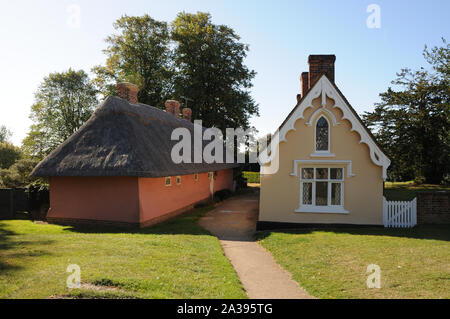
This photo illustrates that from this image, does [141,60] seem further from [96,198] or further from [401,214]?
[401,214]

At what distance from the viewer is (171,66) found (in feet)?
124

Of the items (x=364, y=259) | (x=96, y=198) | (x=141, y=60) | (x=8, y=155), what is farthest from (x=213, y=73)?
(x=8, y=155)

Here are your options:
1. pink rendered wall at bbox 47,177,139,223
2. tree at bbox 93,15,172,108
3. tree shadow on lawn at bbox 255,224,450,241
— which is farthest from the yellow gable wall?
tree at bbox 93,15,172,108

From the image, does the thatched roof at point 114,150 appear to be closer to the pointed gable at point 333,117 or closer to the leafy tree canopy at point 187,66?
the pointed gable at point 333,117

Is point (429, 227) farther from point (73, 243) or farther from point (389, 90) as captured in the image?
point (389, 90)

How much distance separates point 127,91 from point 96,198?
28.5 feet

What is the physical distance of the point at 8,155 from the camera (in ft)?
164

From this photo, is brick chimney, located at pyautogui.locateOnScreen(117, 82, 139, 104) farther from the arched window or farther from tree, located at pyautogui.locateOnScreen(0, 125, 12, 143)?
tree, located at pyautogui.locateOnScreen(0, 125, 12, 143)

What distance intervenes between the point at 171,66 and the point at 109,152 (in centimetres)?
2645

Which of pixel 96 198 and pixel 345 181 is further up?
pixel 345 181

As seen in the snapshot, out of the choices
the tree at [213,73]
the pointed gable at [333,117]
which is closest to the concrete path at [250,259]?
the pointed gable at [333,117]

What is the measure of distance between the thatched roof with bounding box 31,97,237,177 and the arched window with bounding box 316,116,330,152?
24.8ft

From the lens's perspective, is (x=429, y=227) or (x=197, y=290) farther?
(x=429, y=227)
